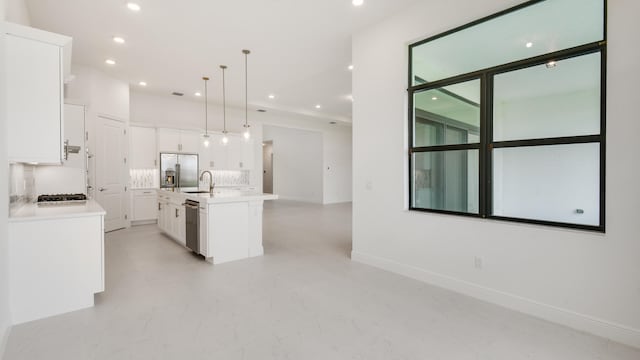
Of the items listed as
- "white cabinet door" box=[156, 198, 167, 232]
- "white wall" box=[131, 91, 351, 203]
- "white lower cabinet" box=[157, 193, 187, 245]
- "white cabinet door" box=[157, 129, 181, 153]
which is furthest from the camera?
"white wall" box=[131, 91, 351, 203]

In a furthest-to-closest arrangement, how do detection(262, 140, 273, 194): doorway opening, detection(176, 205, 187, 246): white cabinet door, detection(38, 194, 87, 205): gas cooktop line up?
detection(262, 140, 273, 194): doorway opening, detection(176, 205, 187, 246): white cabinet door, detection(38, 194, 87, 205): gas cooktop

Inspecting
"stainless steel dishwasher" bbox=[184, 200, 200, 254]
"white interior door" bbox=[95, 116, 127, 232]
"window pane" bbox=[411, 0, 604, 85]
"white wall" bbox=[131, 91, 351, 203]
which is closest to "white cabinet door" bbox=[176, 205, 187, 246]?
"stainless steel dishwasher" bbox=[184, 200, 200, 254]

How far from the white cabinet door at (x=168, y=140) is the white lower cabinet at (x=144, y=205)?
3.62ft

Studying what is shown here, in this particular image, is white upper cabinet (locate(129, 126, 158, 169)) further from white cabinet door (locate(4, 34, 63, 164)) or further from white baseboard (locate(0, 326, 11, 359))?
white baseboard (locate(0, 326, 11, 359))

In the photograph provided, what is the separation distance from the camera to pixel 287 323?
259 cm

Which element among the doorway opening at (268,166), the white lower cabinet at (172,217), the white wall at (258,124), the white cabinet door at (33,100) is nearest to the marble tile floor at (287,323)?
the white lower cabinet at (172,217)

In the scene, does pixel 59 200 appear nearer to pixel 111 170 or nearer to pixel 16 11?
pixel 16 11

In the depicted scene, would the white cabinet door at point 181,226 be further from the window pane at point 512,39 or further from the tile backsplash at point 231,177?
the window pane at point 512,39

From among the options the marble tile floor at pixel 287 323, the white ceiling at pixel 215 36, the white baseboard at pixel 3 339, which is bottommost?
the marble tile floor at pixel 287 323

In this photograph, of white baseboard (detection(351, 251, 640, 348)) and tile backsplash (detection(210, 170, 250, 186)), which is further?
tile backsplash (detection(210, 170, 250, 186))

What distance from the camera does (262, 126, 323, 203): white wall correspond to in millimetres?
12398

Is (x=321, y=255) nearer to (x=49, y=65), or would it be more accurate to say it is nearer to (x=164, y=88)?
(x=49, y=65)

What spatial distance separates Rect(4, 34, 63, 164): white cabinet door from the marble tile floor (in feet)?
4.37

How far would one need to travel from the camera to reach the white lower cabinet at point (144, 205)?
723 cm
